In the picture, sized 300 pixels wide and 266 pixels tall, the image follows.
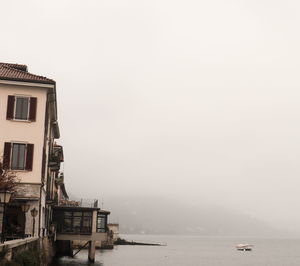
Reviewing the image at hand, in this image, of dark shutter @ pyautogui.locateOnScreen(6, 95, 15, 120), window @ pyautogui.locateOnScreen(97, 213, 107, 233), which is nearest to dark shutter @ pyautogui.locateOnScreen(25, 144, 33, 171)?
dark shutter @ pyautogui.locateOnScreen(6, 95, 15, 120)

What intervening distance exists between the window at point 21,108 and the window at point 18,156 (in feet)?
6.51

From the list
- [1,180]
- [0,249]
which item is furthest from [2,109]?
[0,249]

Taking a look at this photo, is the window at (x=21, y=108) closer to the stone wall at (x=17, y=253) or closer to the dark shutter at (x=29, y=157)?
the dark shutter at (x=29, y=157)

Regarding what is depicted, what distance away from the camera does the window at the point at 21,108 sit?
37.0 m

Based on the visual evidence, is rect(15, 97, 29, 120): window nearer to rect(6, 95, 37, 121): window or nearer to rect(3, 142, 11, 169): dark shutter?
rect(6, 95, 37, 121): window

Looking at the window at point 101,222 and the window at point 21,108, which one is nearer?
the window at point 21,108

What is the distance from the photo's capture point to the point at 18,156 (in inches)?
1447

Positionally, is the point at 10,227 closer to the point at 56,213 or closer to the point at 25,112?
the point at 25,112

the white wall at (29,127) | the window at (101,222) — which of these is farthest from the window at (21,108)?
the window at (101,222)

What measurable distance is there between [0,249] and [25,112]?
1866 centimetres

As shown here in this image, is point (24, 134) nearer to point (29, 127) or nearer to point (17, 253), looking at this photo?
point (29, 127)

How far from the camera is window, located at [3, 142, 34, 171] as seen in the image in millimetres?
36219

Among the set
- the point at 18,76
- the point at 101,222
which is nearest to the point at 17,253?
the point at 18,76

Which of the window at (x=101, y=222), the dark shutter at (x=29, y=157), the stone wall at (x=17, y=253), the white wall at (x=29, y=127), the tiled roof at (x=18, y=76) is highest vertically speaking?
the tiled roof at (x=18, y=76)
